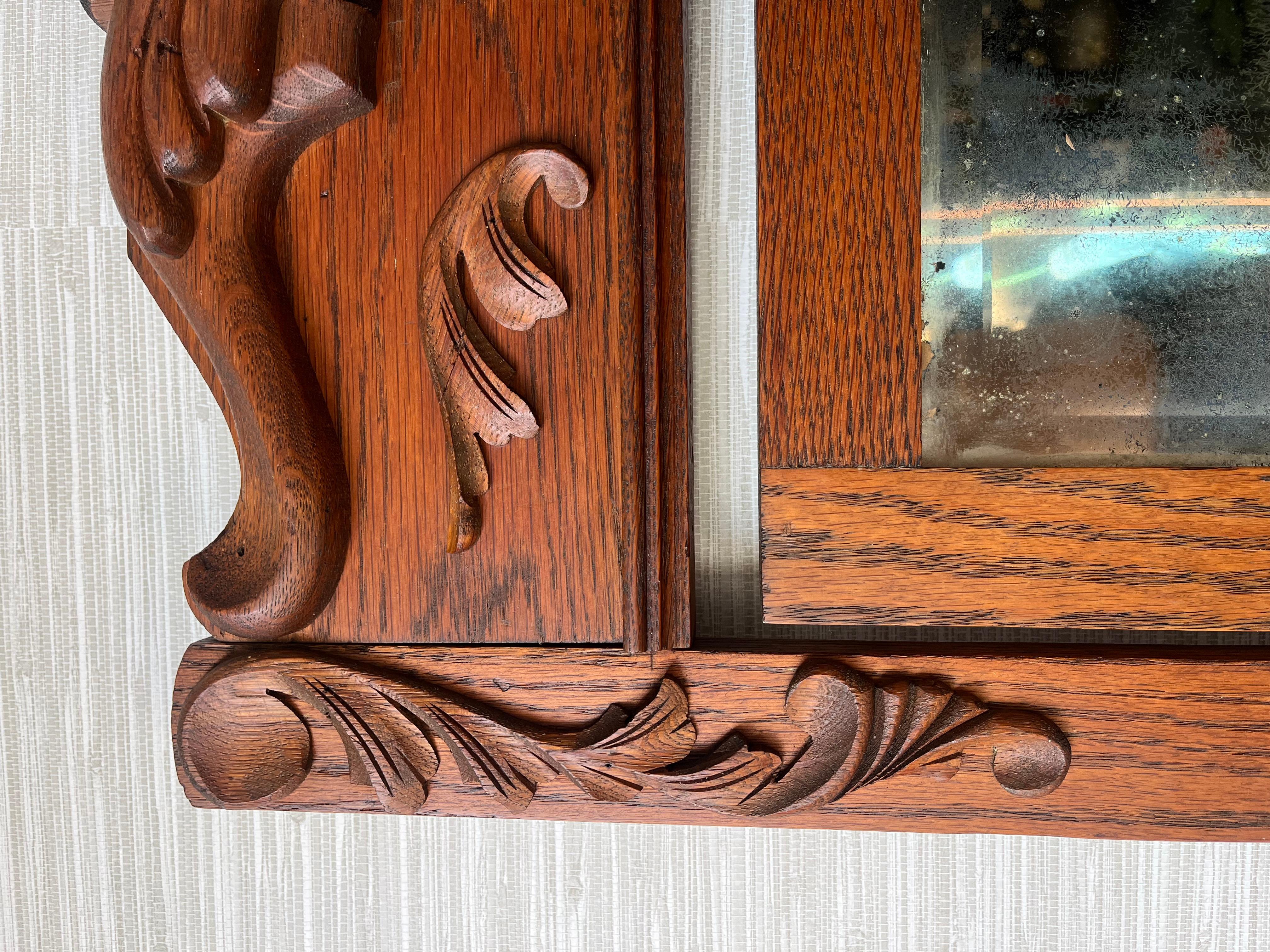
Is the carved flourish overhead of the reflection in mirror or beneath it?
beneath

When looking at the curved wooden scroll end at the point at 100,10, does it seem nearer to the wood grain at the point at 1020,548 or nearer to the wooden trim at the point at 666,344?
the wooden trim at the point at 666,344

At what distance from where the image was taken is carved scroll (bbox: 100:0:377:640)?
37cm

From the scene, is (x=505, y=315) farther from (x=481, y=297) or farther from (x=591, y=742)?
(x=591, y=742)

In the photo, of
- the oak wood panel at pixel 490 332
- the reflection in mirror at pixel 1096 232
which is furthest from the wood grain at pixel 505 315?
the reflection in mirror at pixel 1096 232

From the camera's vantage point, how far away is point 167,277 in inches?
15.6

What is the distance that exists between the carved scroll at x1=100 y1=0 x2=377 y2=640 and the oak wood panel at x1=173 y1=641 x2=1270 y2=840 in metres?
0.04

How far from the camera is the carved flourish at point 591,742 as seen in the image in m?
0.37

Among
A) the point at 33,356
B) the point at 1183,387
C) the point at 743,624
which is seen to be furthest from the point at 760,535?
the point at 33,356

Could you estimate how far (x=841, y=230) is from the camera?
379mm

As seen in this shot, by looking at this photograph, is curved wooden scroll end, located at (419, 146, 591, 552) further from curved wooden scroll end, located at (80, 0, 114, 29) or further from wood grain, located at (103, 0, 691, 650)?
curved wooden scroll end, located at (80, 0, 114, 29)

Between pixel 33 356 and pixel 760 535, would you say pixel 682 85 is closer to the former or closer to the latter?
pixel 760 535

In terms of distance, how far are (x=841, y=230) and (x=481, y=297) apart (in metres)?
0.14

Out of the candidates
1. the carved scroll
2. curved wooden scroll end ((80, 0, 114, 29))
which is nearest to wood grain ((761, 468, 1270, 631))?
the carved scroll

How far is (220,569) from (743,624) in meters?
0.22
